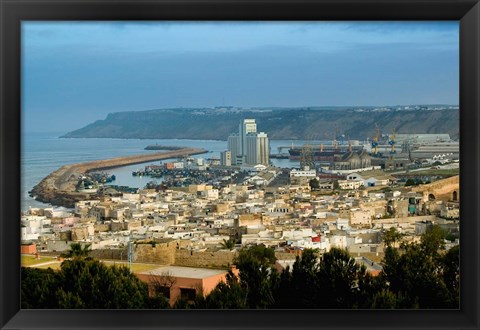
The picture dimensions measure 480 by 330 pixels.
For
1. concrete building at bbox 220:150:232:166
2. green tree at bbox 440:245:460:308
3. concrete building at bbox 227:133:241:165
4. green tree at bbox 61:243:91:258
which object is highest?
concrete building at bbox 227:133:241:165

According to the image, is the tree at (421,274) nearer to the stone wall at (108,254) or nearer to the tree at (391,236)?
the tree at (391,236)

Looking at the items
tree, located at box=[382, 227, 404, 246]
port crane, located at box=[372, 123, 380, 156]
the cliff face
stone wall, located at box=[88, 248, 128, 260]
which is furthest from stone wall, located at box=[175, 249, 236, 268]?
port crane, located at box=[372, 123, 380, 156]

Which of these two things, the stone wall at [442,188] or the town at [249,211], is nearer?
the stone wall at [442,188]

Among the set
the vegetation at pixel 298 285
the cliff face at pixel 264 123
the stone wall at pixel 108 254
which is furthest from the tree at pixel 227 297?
the cliff face at pixel 264 123

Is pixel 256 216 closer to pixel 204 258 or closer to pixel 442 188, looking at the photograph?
pixel 204 258

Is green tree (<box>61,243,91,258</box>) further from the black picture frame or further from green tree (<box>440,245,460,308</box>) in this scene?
green tree (<box>440,245,460,308</box>)
